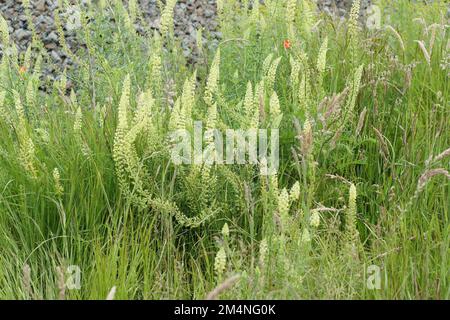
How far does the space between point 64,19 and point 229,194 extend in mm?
3524

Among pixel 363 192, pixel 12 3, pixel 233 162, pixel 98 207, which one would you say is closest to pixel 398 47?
pixel 363 192

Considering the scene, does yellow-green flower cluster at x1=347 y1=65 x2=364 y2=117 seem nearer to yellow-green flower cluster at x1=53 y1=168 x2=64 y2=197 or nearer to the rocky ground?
yellow-green flower cluster at x1=53 y1=168 x2=64 y2=197

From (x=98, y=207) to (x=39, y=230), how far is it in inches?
10.7

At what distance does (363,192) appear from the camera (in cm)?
356

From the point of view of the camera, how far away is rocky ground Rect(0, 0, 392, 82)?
21.7ft

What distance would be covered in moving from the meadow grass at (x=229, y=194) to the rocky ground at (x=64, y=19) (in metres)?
2.32

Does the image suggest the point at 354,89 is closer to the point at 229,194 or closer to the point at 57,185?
the point at 229,194

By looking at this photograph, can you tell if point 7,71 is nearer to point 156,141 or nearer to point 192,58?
point 156,141

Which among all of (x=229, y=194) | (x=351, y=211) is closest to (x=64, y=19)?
(x=229, y=194)

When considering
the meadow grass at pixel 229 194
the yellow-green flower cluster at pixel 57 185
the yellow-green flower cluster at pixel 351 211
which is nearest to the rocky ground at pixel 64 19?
the meadow grass at pixel 229 194

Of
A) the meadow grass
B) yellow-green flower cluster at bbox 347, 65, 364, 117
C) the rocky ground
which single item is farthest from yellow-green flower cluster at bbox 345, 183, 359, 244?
the rocky ground

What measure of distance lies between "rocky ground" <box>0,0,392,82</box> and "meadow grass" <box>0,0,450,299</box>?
2.32 m

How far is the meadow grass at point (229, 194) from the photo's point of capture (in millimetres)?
2744

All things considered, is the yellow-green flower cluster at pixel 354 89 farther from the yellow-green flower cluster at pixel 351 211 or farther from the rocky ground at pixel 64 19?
the rocky ground at pixel 64 19
